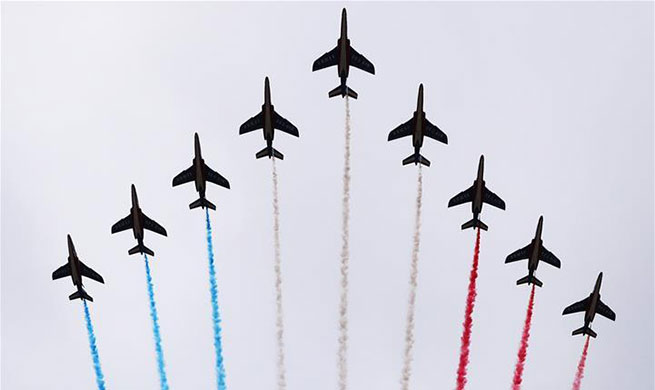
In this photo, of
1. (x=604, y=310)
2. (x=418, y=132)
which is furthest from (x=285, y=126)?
(x=604, y=310)

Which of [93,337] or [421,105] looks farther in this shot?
[93,337]

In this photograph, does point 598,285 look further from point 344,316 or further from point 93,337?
point 93,337

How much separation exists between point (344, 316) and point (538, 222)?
74.1 feet

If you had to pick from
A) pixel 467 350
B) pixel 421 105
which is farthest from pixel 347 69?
pixel 467 350

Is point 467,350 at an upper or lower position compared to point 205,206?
lower

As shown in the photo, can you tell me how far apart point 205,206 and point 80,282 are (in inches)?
573

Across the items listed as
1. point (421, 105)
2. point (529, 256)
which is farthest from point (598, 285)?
point (421, 105)

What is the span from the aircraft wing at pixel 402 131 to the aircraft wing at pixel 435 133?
1666 mm

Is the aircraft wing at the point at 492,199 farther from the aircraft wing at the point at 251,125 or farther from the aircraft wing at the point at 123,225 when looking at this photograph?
the aircraft wing at the point at 123,225

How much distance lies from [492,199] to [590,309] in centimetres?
1467

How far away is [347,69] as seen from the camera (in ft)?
561

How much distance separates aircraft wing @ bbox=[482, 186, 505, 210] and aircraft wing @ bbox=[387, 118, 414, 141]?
30.9 feet

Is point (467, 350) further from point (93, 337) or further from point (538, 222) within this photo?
point (93, 337)

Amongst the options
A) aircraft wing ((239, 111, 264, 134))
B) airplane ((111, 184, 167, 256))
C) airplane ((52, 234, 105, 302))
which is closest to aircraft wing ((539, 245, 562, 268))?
aircraft wing ((239, 111, 264, 134))
